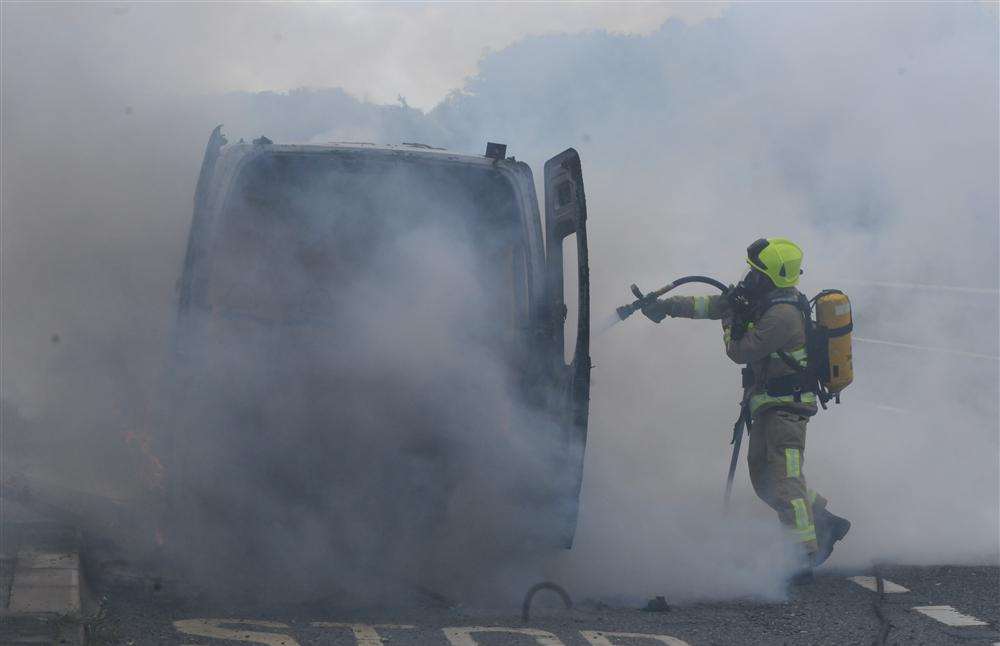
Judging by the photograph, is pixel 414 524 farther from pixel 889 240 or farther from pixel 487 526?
pixel 889 240

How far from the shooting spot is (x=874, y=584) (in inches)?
221

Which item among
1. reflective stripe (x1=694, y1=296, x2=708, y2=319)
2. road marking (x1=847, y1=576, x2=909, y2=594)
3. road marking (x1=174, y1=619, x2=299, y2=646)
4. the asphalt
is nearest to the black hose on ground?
the asphalt

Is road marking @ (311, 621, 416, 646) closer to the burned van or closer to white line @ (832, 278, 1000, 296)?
the burned van

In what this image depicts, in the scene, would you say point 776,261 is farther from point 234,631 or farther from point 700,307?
point 234,631

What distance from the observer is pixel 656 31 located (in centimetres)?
1255

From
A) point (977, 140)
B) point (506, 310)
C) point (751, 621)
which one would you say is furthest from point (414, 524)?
point (977, 140)

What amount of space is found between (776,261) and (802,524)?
1.18m

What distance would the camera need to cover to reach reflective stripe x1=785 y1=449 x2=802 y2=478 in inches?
228

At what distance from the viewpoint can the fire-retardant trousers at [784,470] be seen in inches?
224

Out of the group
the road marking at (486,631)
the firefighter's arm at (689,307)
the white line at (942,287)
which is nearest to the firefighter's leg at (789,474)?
the firefighter's arm at (689,307)

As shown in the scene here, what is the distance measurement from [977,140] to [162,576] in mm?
8319

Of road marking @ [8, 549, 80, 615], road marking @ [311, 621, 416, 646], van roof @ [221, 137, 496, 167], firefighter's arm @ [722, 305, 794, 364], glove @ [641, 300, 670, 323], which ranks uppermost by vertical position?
van roof @ [221, 137, 496, 167]

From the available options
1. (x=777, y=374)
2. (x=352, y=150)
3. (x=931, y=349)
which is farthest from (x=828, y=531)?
(x=931, y=349)

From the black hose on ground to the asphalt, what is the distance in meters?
0.04
